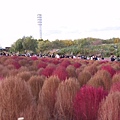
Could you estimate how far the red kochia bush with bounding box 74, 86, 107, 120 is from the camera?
24.9ft

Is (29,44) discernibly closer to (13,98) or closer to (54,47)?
(54,47)

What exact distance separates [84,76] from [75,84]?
4788 millimetres

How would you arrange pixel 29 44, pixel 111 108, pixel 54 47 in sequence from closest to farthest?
pixel 111 108 < pixel 29 44 < pixel 54 47

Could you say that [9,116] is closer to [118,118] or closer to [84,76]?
[118,118]

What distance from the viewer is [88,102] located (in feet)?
24.9

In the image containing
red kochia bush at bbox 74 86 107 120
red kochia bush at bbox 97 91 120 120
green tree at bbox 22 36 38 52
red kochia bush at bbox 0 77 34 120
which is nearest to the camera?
red kochia bush at bbox 97 91 120 120

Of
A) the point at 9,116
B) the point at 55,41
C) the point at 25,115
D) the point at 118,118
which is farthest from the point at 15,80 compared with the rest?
the point at 55,41

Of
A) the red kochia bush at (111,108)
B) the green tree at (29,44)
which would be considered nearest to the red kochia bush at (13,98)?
the red kochia bush at (111,108)

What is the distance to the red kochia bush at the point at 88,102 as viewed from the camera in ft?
24.9

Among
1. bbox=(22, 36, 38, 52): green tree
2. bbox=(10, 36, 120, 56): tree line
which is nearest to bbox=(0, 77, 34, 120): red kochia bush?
bbox=(10, 36, 120, 56): tree line

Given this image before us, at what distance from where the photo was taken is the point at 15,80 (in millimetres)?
7289

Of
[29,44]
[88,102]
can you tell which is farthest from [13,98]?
[29,44]

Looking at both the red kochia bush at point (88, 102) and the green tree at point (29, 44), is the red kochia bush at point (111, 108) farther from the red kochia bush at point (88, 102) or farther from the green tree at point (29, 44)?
the green tree at point (29, 44)

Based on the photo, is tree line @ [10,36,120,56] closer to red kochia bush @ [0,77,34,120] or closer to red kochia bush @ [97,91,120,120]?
red kochia bush @ [0,77,34,120]
